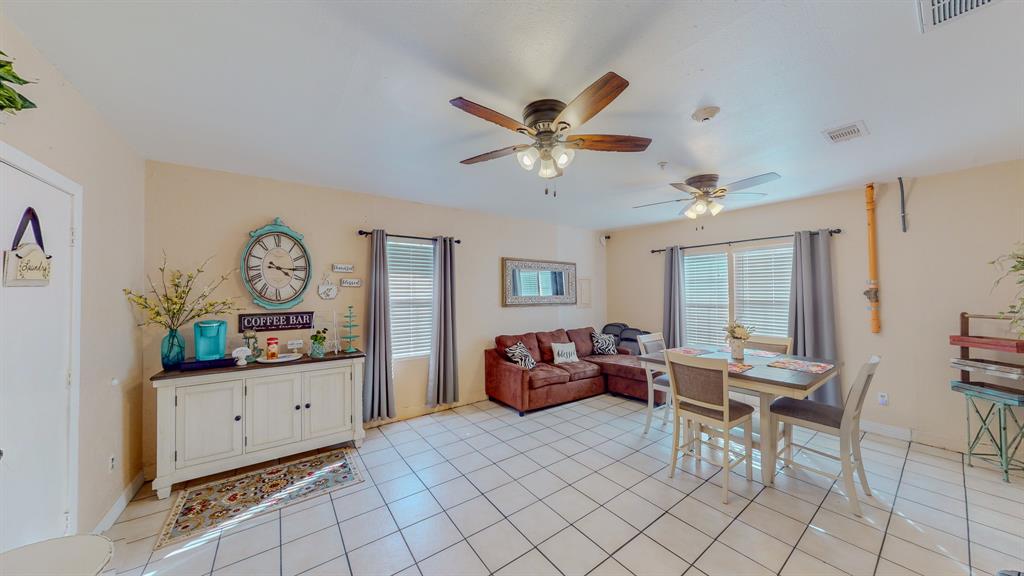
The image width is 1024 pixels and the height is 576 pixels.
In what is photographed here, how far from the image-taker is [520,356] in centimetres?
442

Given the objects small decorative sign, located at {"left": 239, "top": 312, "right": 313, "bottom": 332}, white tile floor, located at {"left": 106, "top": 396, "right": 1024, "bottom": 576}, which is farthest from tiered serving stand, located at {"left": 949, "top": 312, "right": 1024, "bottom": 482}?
small decorative sign, located at {"left": 239, "top": 312, "right": 313, "bottom": 332}

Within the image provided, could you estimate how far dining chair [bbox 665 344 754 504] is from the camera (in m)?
2.45

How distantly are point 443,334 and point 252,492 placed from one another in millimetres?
2223

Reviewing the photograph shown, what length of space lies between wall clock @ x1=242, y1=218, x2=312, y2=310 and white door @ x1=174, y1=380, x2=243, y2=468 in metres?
0.85

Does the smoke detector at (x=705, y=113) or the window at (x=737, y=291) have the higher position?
the smoke detector at (x=705, y=113)

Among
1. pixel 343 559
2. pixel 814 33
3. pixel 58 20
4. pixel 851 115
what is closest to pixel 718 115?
pixel 814 33

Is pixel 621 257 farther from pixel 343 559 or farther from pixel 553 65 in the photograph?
pixel 343 559

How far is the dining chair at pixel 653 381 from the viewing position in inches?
137

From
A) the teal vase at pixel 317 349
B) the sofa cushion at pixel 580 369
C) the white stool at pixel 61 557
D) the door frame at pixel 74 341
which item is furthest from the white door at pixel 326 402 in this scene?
the sofa cushion at pixel 580 369

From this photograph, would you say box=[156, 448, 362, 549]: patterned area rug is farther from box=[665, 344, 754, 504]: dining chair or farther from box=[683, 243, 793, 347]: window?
box=[683, 243, 793, 347]: window

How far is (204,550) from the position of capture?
199cm

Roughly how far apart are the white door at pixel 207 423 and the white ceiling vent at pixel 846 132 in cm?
476

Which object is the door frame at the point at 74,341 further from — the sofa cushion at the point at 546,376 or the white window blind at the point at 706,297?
the white window blind at the point at 706,297

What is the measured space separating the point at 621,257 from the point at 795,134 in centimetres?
368
